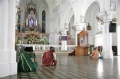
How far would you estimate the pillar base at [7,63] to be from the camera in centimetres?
632

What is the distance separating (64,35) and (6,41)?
69.5ft

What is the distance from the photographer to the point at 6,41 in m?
6.72

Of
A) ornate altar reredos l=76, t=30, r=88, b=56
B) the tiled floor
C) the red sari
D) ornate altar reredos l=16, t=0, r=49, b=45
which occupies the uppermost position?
ornate altar reredos l=16, t=0, r=49, b=45

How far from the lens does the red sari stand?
32.6ft

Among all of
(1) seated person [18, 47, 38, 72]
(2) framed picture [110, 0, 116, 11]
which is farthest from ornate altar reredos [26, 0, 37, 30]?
(1) seated person [18, 47, 38, 72]

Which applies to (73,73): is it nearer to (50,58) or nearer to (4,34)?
(4,34)

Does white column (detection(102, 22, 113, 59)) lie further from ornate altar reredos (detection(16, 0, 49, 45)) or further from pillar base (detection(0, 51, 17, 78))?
ornate altar reredos (detection(16, 0, 49, 45))

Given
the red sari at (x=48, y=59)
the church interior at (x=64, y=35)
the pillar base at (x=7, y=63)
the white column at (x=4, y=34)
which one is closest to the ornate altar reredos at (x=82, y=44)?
the church interior at (x=64, y=35)

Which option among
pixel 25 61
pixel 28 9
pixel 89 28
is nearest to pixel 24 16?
pixel 28 9

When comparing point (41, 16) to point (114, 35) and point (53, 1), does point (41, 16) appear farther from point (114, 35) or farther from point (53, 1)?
point (114, 35)

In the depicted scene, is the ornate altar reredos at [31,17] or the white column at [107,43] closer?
the white column at [107,43]

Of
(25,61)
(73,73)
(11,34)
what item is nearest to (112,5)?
(73,73)

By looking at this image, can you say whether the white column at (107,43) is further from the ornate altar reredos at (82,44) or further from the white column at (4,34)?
the white column at (4,34)

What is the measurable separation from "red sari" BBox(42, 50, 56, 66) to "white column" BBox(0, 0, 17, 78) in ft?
10.4
